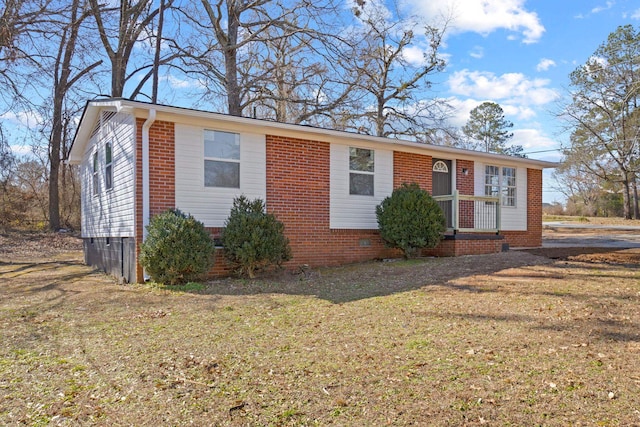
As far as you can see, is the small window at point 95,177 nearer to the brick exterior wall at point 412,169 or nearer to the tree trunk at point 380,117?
the brick exterior wall at point 412,169

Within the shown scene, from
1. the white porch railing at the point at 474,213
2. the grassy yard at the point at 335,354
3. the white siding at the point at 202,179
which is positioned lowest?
the grassy yard at the point at 335,354

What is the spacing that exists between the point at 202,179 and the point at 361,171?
3906mm

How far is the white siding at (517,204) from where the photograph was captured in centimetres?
1321

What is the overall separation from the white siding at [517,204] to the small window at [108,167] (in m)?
9.59

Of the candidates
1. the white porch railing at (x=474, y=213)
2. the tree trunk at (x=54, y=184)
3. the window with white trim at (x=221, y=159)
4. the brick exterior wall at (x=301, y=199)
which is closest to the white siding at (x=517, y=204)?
the white porch railing at (x=474, y=213)

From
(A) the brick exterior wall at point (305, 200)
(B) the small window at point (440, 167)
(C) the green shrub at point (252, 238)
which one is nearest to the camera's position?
(C) the green shrub at point (252, 238)

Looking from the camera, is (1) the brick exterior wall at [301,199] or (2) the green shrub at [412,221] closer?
(1) the brick exterior wall at [301,199]

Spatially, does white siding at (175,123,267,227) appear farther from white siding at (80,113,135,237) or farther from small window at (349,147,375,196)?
small window at (349,147,375,196)

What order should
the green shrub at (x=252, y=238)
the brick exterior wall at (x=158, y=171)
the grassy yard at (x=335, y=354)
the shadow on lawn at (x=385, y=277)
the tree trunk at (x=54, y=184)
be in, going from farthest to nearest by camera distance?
the tree trunk at (x=54, y=184) < the brick exterior wall at (x=158, y=171) < the green shrub at (x=252, y=238) < the shadow on lawn at (x=385, y=277) < the grassy yard at (x=335, y=354)

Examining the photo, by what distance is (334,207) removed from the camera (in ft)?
34.6

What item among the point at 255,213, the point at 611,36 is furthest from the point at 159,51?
the point at 611,36

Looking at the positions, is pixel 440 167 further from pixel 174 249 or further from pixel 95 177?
pixel 95 177

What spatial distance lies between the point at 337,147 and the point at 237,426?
8450mm

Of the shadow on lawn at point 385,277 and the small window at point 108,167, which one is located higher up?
the small window at point 108,167
